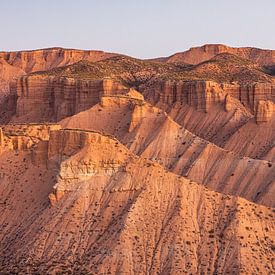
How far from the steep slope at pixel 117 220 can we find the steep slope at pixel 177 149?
12.9 metres

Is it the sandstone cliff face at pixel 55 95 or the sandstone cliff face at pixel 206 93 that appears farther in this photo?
the sandstone cliff face at pixel 55 95

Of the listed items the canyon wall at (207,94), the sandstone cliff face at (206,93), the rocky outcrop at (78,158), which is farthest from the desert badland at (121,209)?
the sandstone cliff face at (206,93)

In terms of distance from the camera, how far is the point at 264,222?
55.1 m

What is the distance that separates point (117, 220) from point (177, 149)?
2767cm

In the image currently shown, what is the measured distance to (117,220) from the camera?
179ft

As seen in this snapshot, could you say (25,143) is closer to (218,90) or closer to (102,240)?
(102,240)

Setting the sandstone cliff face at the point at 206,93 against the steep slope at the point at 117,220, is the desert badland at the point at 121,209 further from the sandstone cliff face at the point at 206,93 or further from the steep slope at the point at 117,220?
the sandstone cliff face at the point at 206,93

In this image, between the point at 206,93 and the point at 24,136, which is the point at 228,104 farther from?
the point at 24,136

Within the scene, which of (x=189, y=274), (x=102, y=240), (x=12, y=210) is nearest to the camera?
(x=189, y=274)

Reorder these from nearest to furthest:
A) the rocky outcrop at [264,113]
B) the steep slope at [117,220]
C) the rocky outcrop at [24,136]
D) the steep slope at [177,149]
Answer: the steep slope at [117,220]
the rocky outcrop at [24,136]
the steep slope at [177,149]
the rocky outcrop at [264,113]

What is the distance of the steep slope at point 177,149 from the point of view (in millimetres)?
70688

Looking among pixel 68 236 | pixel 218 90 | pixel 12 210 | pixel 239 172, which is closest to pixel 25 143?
pixel 12 210

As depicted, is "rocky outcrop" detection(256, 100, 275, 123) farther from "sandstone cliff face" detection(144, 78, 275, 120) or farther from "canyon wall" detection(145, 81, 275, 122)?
"sandstone cliff face" detection(144, 78, 275, 120)

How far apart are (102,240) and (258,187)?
2130 centimetres
